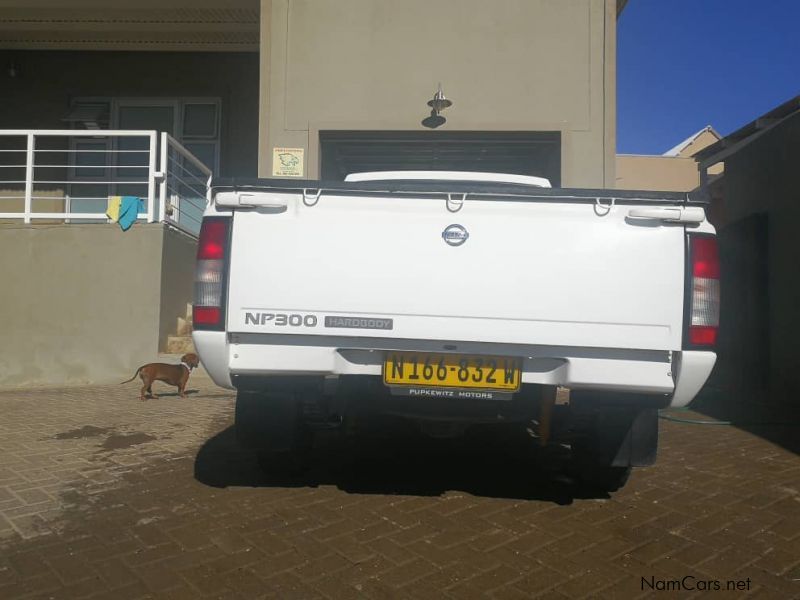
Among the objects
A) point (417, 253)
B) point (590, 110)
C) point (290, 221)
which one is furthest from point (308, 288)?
point (590, 110)

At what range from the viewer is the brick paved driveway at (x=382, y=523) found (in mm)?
2564

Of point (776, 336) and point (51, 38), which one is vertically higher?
point (51, 38)

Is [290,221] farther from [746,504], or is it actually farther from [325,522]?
[746,504]

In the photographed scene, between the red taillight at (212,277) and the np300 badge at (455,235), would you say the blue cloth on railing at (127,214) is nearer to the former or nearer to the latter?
the red taillight at (212,277)

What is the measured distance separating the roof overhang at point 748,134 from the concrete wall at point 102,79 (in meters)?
7.52

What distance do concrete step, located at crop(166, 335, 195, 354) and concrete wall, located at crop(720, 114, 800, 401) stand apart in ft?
22.6

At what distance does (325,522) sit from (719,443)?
11.8 ft

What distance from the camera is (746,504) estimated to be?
3.58 metres

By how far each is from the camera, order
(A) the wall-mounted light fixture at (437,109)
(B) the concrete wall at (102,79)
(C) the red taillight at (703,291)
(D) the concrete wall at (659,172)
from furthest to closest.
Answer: (D) the concrete wall at (659,172) → (B) the concrete wall at (102,79) → (A) the wall-mounted light fixture at (437,109) → (C) the red taillight at (703,291)

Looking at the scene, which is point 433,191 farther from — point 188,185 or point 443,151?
point 188,185

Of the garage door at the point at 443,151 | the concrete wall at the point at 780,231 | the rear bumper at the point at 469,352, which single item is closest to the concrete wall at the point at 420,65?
the garage door at the point at 443,151

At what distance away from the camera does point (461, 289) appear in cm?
290

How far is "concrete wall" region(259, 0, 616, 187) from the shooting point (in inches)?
310

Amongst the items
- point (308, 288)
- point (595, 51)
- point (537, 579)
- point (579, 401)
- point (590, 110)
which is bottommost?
point (537, 579)
